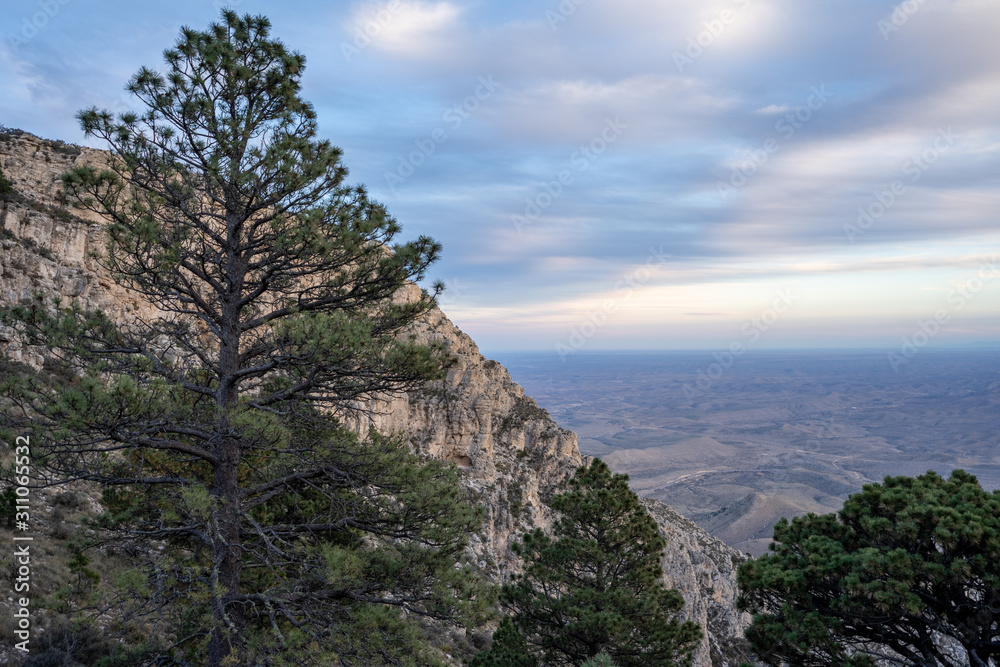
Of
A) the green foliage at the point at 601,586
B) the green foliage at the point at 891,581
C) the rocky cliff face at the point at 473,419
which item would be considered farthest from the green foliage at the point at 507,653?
the rocky cliff face at the point at 473,419

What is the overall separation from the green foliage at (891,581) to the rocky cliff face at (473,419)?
20.4m

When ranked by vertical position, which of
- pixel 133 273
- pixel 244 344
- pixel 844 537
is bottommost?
pixel 844 537

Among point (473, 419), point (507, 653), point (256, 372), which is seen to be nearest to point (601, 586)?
point (507, 653)

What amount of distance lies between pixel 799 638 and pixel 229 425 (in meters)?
11.2

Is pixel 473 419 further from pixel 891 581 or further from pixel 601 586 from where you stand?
pixel 891 581

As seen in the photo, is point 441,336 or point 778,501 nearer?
point 441,336

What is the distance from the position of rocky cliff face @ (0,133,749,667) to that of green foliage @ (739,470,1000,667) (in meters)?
20.4

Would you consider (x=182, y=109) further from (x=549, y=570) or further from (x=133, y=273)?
(x=549, y=570)

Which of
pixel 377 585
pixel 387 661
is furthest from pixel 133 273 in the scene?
pixel 387 661

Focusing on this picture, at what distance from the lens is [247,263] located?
30.5 feet

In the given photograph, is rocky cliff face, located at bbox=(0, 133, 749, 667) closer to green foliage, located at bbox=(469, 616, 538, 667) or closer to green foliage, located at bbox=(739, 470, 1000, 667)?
green foliage, located at bbox=(469, 616, 538, 667)

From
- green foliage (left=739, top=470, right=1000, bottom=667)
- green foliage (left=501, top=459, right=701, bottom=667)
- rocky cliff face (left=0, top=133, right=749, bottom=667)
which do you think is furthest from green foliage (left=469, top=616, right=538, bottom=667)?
rocky cliff face (left=0, top=133, right=749, bottom=667)

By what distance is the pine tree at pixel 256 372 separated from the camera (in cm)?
767

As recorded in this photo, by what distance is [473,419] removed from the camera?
159 ft
